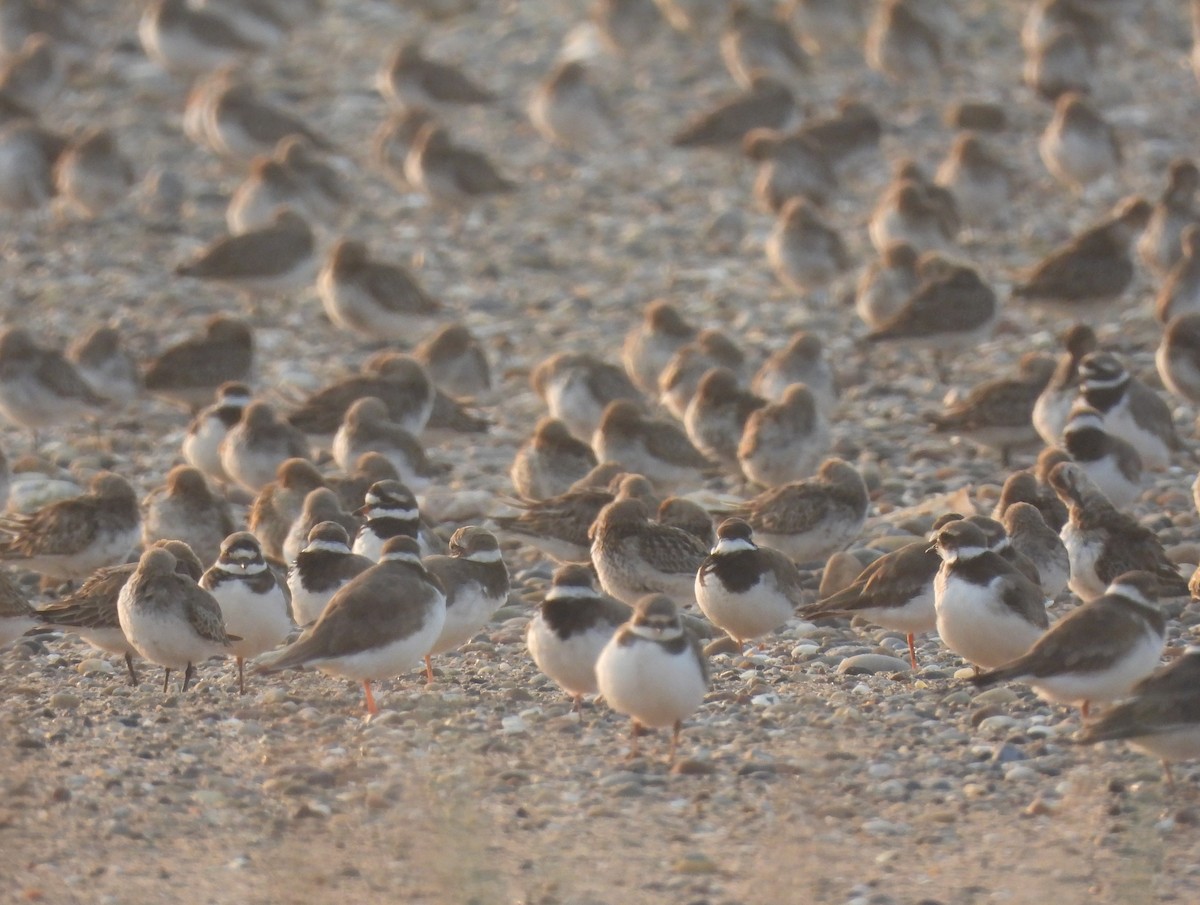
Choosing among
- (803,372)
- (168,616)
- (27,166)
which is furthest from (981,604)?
(27,166)

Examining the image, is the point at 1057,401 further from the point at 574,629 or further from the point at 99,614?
the point at 99,614

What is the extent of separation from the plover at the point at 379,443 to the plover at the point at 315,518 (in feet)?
5.57

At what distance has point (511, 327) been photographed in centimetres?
1866

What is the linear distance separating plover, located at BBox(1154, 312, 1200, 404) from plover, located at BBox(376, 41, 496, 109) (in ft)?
38.4

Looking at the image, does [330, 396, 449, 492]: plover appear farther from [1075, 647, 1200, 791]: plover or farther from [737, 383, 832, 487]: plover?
[1075, 647, 1200, 791]: plover

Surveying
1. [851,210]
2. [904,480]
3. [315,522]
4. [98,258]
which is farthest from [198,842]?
[851,210]

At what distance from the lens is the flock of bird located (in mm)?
9766

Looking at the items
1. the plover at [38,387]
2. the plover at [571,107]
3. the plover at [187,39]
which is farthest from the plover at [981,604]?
the plover at [187,39]

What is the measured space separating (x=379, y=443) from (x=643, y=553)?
319 cm

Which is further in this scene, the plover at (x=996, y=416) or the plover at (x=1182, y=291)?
the plover at (x=1182, y=291)

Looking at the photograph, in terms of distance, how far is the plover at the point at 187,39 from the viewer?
83.9 feet

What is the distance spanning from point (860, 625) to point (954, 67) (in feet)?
52.5

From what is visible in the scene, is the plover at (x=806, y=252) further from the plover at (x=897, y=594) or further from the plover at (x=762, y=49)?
the plover at (x=897, y=594)

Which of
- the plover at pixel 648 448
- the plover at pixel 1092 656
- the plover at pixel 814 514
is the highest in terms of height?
the plover at pixel 1092 656
